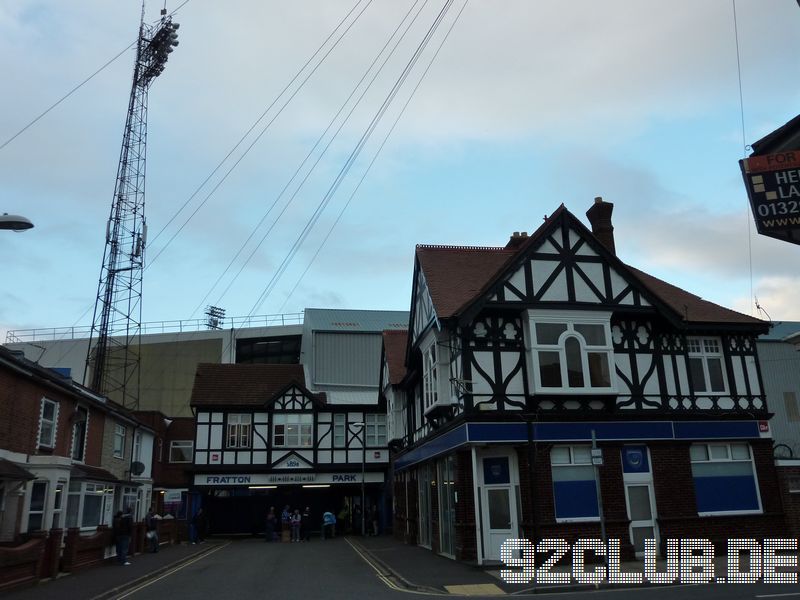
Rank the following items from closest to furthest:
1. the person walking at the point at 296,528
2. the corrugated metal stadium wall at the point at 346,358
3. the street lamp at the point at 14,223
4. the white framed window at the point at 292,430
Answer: the street lamp at the point at 14,223
the person walking at the point at 296,528
the white framed window at the point at 292,430
the corrugated metal stadium wall at the point at 346,358

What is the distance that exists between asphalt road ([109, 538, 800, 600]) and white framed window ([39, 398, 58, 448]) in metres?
5.26

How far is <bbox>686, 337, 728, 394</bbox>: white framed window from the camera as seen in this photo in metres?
20.7

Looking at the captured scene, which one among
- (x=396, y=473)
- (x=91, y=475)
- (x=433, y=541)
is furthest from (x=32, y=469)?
(x=396, y=473)

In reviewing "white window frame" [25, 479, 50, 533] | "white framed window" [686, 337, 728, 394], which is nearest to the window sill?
"white framed window" [686, 337, 728, 394]

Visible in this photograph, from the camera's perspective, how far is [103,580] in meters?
Answer: 16.7

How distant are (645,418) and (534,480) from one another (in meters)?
4.08

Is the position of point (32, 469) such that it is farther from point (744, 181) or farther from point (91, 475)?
point (744, 181)

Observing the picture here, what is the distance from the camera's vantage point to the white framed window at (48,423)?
18.7 meters

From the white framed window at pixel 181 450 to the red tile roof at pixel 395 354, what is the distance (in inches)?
657

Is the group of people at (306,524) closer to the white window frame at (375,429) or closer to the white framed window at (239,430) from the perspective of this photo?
the white window frame at (375,429)

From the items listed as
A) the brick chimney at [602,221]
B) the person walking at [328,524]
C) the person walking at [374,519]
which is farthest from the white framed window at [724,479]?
the person walking at [328,524]

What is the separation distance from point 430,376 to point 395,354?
8322mm

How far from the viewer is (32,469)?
17.8 m

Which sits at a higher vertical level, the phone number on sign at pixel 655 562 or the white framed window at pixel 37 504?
the white framed window at pixel 37 504
